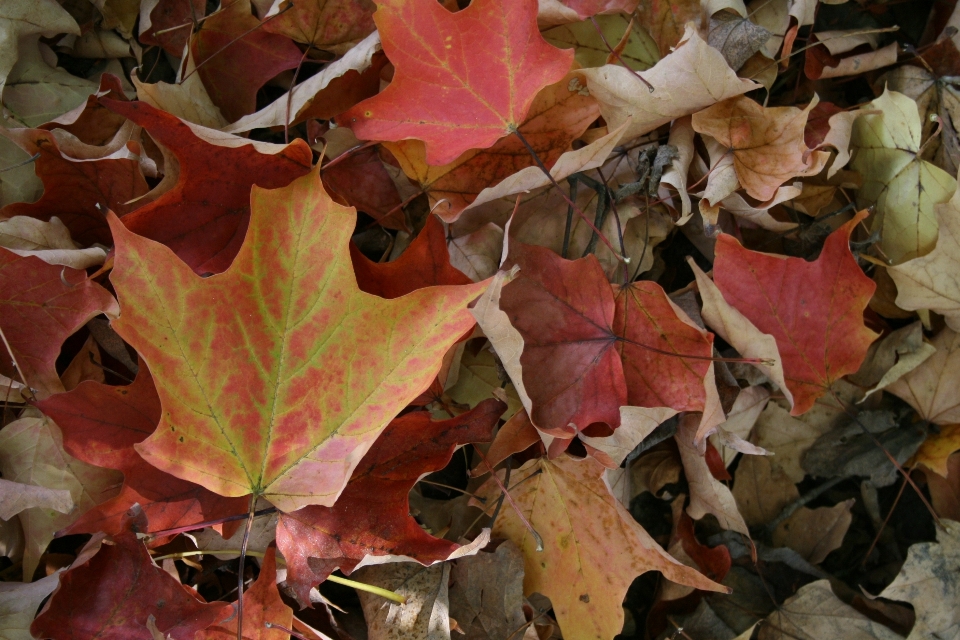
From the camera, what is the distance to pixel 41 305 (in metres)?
0.91

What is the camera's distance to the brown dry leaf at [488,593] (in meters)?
1.00

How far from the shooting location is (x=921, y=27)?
1202 mm

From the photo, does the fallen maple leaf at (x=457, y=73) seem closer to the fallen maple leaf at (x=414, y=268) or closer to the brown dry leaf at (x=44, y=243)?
the fallen maple leaf at (x=414, y=268)

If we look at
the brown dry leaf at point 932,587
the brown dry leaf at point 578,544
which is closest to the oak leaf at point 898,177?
the brown dry leaf at point 932,587

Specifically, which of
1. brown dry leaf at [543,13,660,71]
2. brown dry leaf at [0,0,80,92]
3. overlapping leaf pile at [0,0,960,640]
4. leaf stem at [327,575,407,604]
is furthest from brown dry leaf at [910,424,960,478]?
brown dry leaf at [0,0,80,92]

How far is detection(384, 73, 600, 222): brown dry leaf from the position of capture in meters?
0.98

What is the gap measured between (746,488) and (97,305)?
1.08 metres

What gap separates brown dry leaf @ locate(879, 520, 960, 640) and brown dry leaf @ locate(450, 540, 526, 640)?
1.94 ft

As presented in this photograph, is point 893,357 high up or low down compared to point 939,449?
up

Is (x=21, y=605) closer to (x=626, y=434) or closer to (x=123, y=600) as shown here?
(x=123, y=600)

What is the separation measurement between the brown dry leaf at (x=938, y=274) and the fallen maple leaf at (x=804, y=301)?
0.35 feet

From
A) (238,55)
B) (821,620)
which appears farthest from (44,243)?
(821,620)

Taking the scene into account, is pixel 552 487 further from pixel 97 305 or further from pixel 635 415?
pixel 97 305

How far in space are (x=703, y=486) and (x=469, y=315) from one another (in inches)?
21.1
